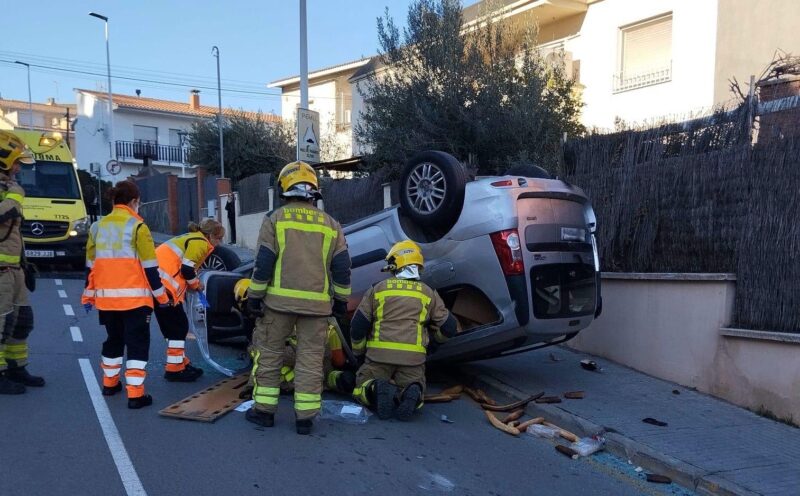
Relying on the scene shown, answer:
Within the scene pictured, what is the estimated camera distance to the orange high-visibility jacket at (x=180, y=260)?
251 inches

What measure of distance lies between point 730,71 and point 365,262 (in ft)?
34.5

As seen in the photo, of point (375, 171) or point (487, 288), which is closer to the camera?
point (487, 288)

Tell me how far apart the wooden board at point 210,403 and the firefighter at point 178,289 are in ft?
1.48

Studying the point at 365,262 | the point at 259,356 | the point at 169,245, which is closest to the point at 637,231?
the point at 365,262

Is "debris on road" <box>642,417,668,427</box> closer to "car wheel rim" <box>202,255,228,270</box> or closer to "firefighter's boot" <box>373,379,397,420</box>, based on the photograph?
"firefighter's boot" <box>373,379,397,420</box>

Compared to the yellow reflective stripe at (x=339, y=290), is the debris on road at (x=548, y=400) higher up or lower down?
lower down

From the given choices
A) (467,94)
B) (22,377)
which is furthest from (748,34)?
(22,377)

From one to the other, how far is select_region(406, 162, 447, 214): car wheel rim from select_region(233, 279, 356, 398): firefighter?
1384 millimetres

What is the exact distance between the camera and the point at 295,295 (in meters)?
4.95

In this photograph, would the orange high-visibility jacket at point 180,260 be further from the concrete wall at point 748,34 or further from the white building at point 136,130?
the white building at point 136,130

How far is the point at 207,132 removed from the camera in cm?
2723

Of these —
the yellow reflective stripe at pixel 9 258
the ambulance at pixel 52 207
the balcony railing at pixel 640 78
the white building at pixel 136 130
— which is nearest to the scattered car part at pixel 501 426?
the yellow reflective stripe at pixel 9 258

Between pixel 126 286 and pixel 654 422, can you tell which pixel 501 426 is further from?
pixel 126 286

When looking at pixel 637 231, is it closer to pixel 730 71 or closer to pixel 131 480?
pixel 131 480
